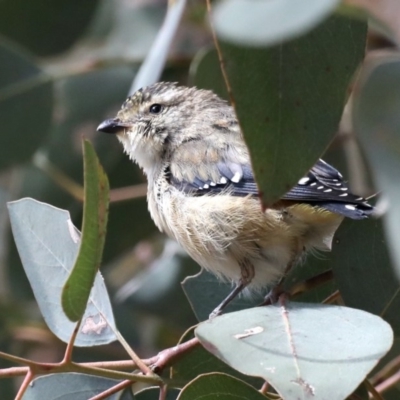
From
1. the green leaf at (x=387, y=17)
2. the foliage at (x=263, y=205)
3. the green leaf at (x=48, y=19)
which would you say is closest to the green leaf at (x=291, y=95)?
the foliage at (x=263, y=205)

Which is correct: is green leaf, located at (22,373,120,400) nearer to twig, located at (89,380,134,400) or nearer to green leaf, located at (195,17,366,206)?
twig, located at (89,380,134,400)

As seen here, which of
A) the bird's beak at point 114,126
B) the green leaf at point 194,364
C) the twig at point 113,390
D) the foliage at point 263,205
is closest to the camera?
the foliage at point 263,205

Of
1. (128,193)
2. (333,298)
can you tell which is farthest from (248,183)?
(128,193)

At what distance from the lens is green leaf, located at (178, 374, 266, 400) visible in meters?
1.92

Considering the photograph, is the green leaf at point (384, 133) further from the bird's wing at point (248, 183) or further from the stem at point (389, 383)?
the stem at point (389, 383)

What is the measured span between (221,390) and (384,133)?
0.79 meters

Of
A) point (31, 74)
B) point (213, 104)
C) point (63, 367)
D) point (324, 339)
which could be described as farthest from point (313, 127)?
point (31, 74)

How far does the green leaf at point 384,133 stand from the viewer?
1476mm

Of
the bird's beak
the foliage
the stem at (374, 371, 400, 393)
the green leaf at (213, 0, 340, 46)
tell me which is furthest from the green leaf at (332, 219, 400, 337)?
the bird's beak

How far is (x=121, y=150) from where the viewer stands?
4031 millimetres

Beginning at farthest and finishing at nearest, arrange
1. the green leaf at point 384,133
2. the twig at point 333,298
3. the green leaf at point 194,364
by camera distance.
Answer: the twig at point 333,298 < the green leaf at point 194,364 < the green leaf at point 384,133

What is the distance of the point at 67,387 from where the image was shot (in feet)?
7.21

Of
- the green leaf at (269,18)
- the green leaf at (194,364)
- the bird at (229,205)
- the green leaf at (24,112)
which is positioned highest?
the green leaf at (24,112)

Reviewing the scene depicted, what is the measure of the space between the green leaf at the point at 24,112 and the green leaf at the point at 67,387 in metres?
1.65
